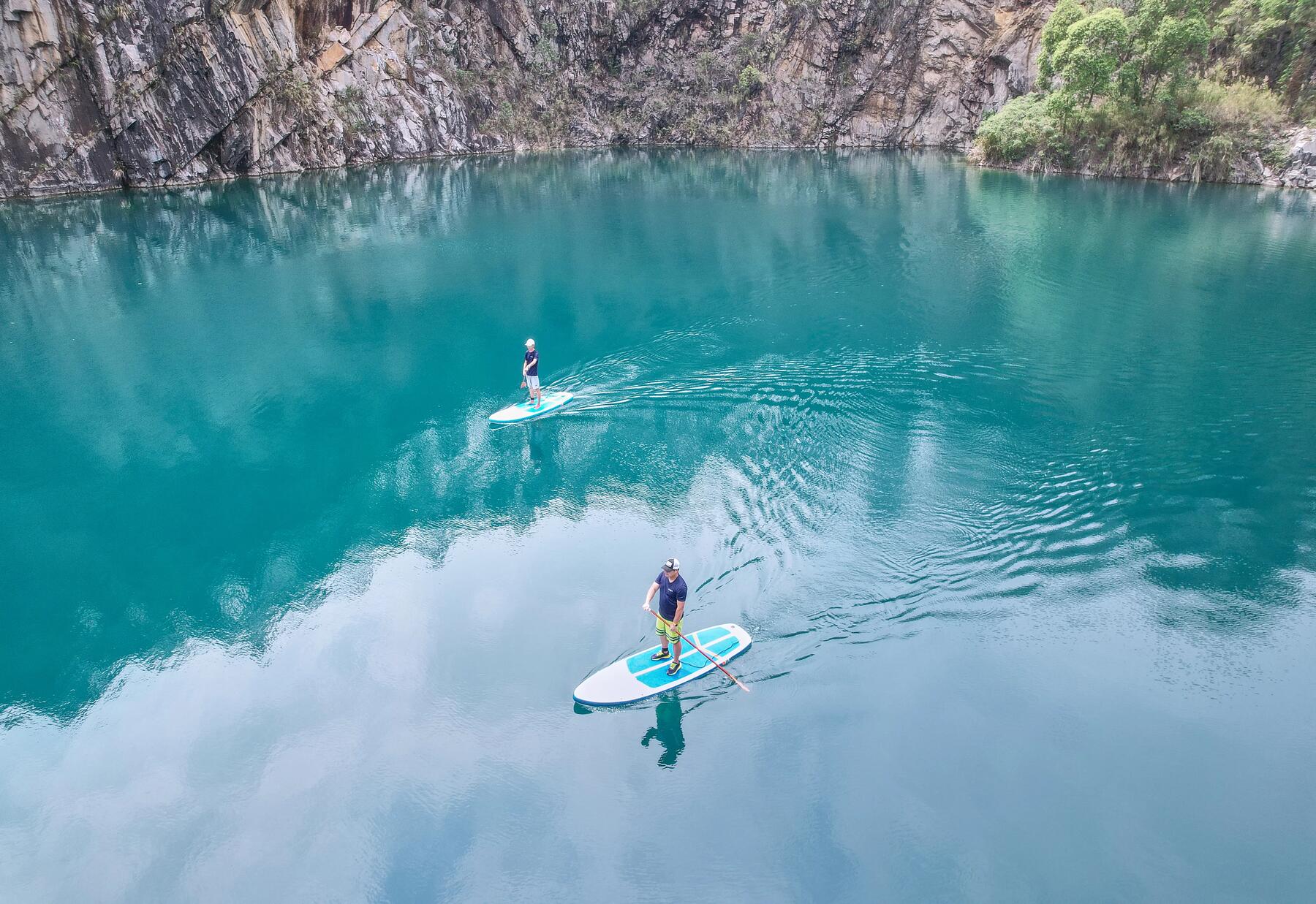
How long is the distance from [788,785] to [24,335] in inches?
1230

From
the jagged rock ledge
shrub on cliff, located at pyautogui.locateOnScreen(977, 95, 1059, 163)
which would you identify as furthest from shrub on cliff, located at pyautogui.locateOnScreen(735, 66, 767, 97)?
the jagged rock ledge

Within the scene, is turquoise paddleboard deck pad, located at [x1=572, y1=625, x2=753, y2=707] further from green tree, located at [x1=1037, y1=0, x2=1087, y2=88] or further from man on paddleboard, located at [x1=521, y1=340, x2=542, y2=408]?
green tree, located at [x1=1037, y1=0, x2=1087, y2=88]

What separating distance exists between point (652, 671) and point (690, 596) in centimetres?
195

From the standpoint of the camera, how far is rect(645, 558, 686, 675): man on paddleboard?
11719 millimetres

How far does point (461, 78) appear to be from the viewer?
3051 inches

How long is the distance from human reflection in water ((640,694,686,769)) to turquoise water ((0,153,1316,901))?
0.07 metres

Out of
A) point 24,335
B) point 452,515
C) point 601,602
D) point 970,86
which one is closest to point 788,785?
point 601,602

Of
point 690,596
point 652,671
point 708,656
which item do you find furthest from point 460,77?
point 708,656

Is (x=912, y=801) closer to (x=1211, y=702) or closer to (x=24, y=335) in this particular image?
(x=1211, y=702)

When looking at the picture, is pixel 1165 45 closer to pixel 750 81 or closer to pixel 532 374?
pixel 750 81

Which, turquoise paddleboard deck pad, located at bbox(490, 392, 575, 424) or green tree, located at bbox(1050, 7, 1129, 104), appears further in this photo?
green tree, located at bbox(1050, 7, 1129, 104)

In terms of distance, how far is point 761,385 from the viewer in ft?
72.5

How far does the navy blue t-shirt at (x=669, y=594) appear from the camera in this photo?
11.8 metres

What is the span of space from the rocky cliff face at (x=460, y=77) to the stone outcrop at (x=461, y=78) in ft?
0.48
